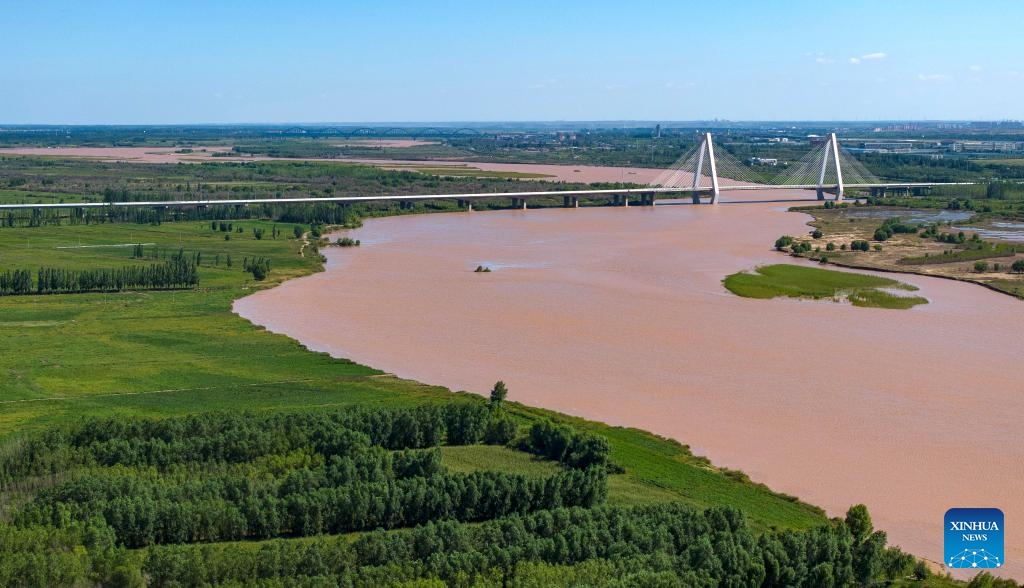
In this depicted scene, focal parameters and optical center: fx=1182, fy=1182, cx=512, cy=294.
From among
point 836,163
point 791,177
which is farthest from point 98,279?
point 791,177

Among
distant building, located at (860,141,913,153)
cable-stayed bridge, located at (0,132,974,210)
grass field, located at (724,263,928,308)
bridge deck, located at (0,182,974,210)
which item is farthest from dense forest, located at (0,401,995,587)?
distant building, located at (860,141,913,153)

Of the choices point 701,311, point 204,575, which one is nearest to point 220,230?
point 701,311

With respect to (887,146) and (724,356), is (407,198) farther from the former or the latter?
(887,146)

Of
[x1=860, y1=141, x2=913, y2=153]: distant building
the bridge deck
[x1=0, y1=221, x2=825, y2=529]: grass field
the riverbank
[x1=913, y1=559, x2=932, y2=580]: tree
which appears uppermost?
[x1=860, y1=141, x2=913, y2=153]: distant building

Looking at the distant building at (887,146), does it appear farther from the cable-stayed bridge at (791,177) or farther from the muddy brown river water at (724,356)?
the muddy brown river water at (724,356)

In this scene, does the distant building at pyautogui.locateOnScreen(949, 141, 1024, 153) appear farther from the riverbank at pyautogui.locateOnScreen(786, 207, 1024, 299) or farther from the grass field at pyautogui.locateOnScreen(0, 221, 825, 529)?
the grass field at pyautogui.locateOnScreen(0, 221, 825, 529)
